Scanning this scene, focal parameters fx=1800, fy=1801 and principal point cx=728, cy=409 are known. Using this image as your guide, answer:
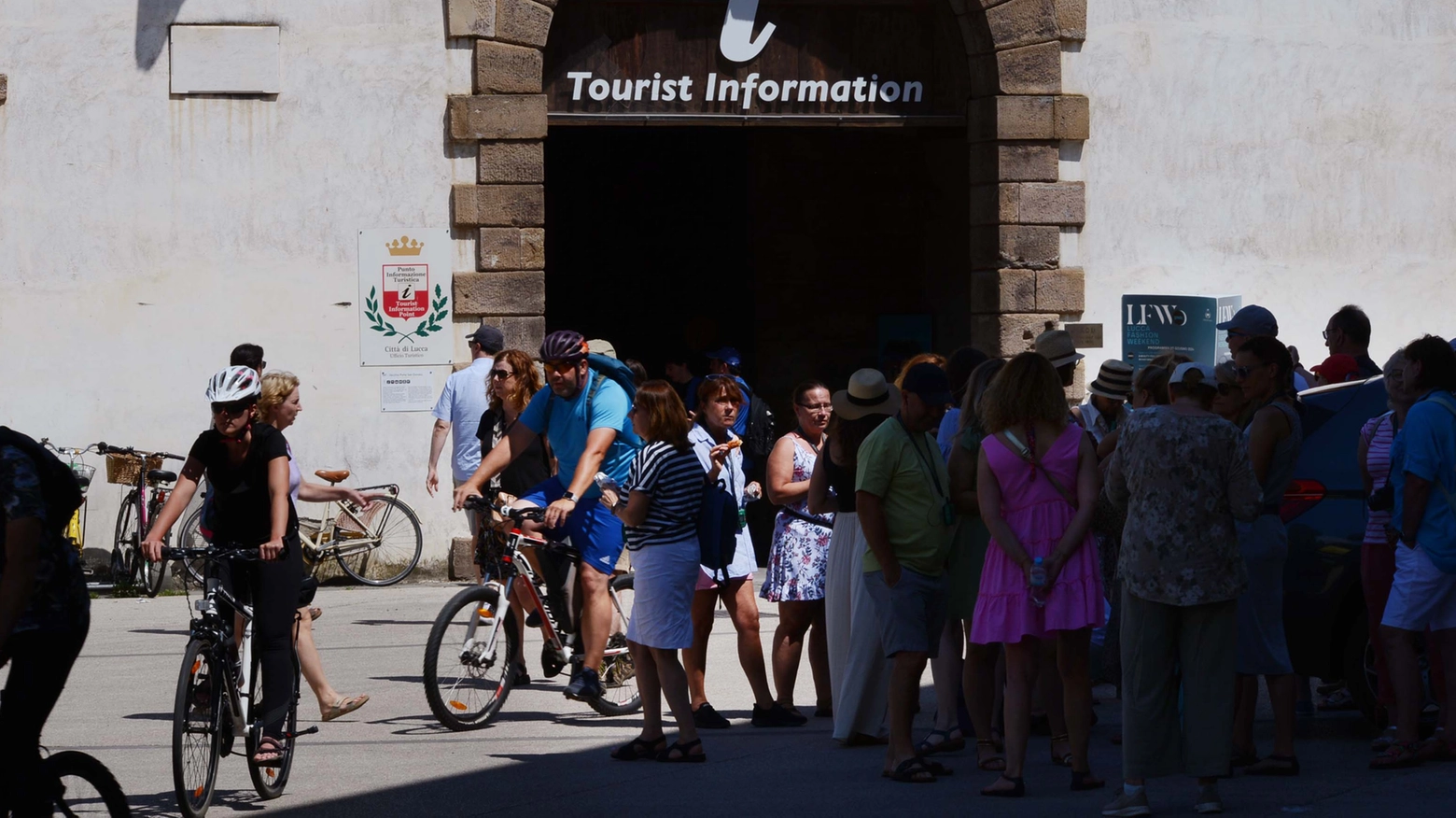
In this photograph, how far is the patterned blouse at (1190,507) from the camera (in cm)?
601

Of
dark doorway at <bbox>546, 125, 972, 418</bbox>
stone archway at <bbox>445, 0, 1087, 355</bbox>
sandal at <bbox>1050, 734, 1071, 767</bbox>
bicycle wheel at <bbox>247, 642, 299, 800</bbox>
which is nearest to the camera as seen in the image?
bicycle wheel at <bbox>247, 642, 299, 800</bbox>

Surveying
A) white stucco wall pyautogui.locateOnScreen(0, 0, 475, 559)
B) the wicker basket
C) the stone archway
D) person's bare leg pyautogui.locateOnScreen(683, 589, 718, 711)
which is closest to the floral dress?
person's bare leg pyautogui.locateOnScreen(683, 589, 718, 711)

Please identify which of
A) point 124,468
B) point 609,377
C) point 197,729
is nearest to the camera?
point 197,729

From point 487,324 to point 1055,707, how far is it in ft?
23.0

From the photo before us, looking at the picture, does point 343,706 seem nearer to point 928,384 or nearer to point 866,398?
point 866,398

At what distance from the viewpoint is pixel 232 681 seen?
20.8 ft

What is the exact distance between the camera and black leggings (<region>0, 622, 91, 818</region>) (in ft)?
15.2

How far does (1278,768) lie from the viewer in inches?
264

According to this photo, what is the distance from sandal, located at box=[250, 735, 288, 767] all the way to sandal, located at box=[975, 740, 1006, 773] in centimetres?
261

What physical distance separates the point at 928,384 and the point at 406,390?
709 cm

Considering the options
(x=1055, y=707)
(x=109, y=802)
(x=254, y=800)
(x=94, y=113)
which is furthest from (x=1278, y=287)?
(x=109, y=802)

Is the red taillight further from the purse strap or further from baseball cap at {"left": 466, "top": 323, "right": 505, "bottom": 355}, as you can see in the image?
baseball cap at {"left": 466, "top": 323, "right": 505, "bottom": 355}

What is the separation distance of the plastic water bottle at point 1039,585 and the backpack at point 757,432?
4.45m

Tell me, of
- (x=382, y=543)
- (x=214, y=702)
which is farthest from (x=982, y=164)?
(x=214, y=702)
